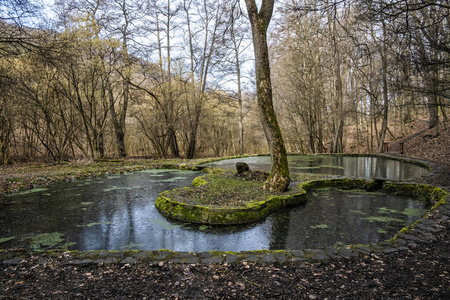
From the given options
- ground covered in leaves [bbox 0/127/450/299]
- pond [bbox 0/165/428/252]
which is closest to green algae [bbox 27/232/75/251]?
pond [bbox 0/165/428/252]

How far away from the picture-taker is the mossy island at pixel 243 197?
471 cm

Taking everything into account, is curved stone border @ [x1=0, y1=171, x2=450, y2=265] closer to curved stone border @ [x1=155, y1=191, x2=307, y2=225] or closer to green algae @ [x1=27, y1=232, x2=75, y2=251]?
green algae @ [x1=27, y1=232, x2=75, y2=251]

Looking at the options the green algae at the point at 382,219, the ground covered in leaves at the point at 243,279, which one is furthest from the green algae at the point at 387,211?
the ground covered in leaves at the point at 243,279

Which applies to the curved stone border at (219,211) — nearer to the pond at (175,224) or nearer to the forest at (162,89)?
the pond at (175,224)

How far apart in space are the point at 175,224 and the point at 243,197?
158cm

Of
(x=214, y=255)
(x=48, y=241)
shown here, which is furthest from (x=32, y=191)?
(x=214, y=255)

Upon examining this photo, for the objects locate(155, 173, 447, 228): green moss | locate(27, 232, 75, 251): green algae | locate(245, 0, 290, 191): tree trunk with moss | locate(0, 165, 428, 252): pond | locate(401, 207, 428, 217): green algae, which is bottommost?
locate(27, 232, 75, 251): green algae

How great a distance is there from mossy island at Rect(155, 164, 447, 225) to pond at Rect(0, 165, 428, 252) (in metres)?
0.22

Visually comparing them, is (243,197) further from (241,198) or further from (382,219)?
(382,219)

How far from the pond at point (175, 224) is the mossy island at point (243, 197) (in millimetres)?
216

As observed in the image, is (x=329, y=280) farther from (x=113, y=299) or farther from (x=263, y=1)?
(x=263, y=1)

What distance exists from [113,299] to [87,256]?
3.67 ft

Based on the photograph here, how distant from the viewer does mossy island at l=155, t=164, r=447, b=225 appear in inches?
185

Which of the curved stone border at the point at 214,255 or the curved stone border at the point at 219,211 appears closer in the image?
the curved stone border at the point at 214,255
